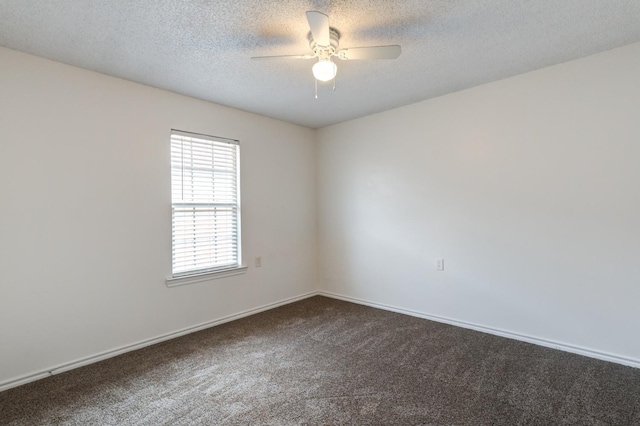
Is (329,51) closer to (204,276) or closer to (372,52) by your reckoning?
(372,52)

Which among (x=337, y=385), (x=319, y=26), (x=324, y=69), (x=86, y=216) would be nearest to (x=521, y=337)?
(x=337, y=385)

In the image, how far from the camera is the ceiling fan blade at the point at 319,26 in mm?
1733

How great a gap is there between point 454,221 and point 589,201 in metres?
1.15

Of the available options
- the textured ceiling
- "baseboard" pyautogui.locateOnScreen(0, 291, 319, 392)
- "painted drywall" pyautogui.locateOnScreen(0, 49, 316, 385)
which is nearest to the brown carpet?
"baseboard" pyautogui.locateOnScreen(0, 291, 319, 392)

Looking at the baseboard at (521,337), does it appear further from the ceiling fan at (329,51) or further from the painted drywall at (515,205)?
the ceiling fan at (329,51)

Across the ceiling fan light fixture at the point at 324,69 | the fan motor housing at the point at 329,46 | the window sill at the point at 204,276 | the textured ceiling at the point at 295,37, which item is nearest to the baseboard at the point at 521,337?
the window sill at the point at 204,276

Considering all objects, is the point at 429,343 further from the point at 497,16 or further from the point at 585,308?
the point at 497,16

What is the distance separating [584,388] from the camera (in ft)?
7.34

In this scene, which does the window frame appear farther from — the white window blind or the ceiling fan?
the ceiling fan

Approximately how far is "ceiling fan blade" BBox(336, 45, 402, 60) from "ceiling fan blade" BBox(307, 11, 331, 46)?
0.67 ft

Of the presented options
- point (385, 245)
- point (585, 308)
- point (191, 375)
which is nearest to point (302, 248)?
point (385, 245)

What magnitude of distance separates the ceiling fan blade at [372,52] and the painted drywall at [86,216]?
196 centimetres

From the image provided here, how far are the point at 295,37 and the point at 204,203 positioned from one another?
2.02m

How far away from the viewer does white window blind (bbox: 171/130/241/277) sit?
132 inches
